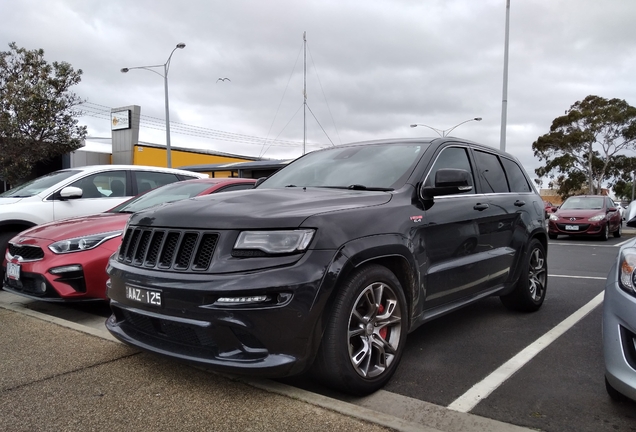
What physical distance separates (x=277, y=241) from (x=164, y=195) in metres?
3.61

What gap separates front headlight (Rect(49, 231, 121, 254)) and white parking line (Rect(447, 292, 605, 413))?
3531 millimetres

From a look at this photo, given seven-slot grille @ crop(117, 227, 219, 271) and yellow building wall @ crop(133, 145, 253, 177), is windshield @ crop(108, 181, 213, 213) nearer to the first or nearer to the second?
seven-slot grille @ crop(117, 227, 219, 271)

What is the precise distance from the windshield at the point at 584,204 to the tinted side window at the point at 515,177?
13235 mm

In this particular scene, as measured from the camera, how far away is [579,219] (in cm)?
1623

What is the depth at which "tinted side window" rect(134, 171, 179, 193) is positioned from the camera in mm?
7364

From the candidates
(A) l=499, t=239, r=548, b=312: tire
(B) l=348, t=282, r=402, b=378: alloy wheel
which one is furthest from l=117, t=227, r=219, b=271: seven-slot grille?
(A) l=499, t=239, r=548, b=312: tire

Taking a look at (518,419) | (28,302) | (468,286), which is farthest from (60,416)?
(28,302)

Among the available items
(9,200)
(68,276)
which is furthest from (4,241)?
(68,276)

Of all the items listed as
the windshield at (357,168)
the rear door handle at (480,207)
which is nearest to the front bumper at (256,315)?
the windshield at (357,168)

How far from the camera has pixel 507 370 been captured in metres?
3.65

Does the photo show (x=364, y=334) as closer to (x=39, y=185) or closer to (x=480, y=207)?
(x=480, y=207)

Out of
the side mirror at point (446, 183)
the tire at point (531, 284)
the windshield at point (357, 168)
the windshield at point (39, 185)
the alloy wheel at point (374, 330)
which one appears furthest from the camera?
the windshield at point (39, 185)

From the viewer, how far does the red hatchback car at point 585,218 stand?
1609 centimetres

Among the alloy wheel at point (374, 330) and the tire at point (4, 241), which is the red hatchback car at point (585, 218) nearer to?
the alloy wheel at point (374, 330)
